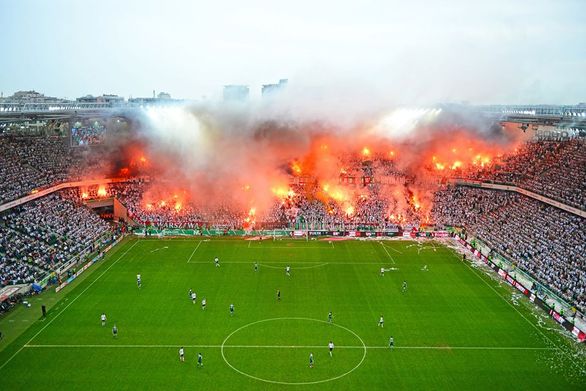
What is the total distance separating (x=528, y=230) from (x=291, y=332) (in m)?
27.8

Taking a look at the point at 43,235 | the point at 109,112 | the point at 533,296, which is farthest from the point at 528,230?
the point at 109,112

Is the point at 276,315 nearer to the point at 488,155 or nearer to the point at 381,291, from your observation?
the point at 381,291

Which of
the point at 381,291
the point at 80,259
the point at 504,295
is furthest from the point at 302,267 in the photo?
the point at 80,259

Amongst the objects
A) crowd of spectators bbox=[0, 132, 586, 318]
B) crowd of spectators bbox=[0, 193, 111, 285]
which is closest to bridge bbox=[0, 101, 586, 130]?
crowd of spectators bbox=[0, 132, 586, 318]

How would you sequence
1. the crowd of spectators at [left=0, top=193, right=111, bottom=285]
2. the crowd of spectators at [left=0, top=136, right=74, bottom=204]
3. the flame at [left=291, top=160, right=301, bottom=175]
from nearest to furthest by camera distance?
the crowd of spectators at [left=0, top=193, right=111, bottom=285] < the crowd of spectators at [left=0, top=136, right=74, bottom=204] < the flame at [left=291, top=160, right=301, bottom=175]

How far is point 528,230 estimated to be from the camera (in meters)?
48.1

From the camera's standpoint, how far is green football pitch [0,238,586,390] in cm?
2541

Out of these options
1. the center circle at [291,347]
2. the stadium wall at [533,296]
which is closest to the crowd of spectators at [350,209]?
the stadium wall at [533,296]

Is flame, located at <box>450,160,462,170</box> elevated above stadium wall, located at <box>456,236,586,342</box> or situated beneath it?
elevated above

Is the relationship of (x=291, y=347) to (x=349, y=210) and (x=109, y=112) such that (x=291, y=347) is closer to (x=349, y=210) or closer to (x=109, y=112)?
(x=349, y=210)

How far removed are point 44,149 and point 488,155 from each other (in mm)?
55171

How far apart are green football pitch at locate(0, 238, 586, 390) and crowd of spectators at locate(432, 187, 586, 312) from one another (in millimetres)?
3740

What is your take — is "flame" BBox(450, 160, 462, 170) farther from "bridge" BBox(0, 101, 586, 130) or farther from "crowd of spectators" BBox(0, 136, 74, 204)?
"crowd of spectators" BBox(0, 136, 74, 204)

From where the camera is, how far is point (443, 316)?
3353 centimetres
